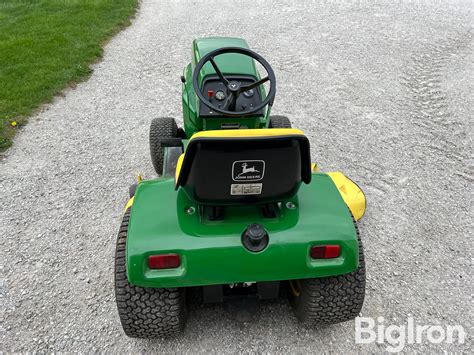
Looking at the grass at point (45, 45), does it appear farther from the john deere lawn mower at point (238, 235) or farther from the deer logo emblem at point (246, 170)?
the deer logo emblem at point (246, 170)

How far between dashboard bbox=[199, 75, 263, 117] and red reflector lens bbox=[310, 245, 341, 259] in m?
1.33

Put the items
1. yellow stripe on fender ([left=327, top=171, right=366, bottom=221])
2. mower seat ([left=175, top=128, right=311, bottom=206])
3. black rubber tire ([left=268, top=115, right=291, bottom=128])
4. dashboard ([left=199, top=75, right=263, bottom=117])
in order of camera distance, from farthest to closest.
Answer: black rubber tire ([left=268, top=115, right=291, bottom=128]) → yellow stripe on fender ([left=327, top=171, right=366, bottom=221]) → dashboard ([left=199, top=75, right=263, bottom=117]) → mower seat ([left=175, top=128, right=311, bottom=206])

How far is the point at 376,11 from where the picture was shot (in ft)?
29.3

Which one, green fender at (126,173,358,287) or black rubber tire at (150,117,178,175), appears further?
black rubber tire at (150,117,178,175)

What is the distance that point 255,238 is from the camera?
Result: 1956 mm

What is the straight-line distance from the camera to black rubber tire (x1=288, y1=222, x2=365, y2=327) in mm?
2213

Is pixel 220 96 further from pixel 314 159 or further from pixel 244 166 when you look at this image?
pixel 314 159

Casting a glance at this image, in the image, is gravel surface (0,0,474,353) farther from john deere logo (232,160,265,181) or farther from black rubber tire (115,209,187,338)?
john deere logo (232,160,265,181)

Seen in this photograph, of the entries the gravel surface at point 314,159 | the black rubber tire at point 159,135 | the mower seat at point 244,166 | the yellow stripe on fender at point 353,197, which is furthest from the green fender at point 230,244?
the black rubber tire at point 159,135

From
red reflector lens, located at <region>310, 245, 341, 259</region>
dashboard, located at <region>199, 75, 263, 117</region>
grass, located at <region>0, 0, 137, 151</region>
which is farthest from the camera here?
grass, located at <region>0, 0, 137, 151</region>

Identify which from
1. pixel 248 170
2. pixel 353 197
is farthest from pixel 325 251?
pixel 353 197

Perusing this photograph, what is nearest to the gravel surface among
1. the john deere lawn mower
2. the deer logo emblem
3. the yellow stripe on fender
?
the yellow stripe on fender

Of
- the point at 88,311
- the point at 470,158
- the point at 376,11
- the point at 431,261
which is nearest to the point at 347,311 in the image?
the point at 431,261

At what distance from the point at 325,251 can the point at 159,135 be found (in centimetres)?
216
